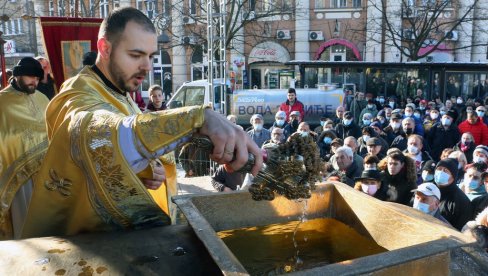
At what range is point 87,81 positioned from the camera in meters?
1.90

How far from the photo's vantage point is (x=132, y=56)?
5.97 feet

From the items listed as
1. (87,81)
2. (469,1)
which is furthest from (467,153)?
(469,1)

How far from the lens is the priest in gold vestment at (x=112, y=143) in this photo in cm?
134

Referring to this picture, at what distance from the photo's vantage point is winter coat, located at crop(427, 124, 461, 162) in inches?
351

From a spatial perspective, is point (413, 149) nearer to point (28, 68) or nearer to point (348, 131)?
point (348, 131)

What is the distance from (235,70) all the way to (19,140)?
21591 mm

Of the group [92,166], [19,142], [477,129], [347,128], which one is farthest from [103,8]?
[92,166]

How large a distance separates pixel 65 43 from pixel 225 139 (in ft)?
15.4

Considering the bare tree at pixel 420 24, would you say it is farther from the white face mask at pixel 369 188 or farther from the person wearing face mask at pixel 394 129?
the white face mask at pixel 369 188

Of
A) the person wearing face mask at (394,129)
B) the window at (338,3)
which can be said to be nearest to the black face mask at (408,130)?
the person wearing face mask at (394,129)

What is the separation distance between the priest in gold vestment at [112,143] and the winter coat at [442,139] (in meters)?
8.11

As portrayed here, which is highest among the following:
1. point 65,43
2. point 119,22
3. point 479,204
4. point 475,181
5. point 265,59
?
point 265,59

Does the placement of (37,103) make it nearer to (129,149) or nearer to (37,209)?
(37,209)

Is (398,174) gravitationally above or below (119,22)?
below
